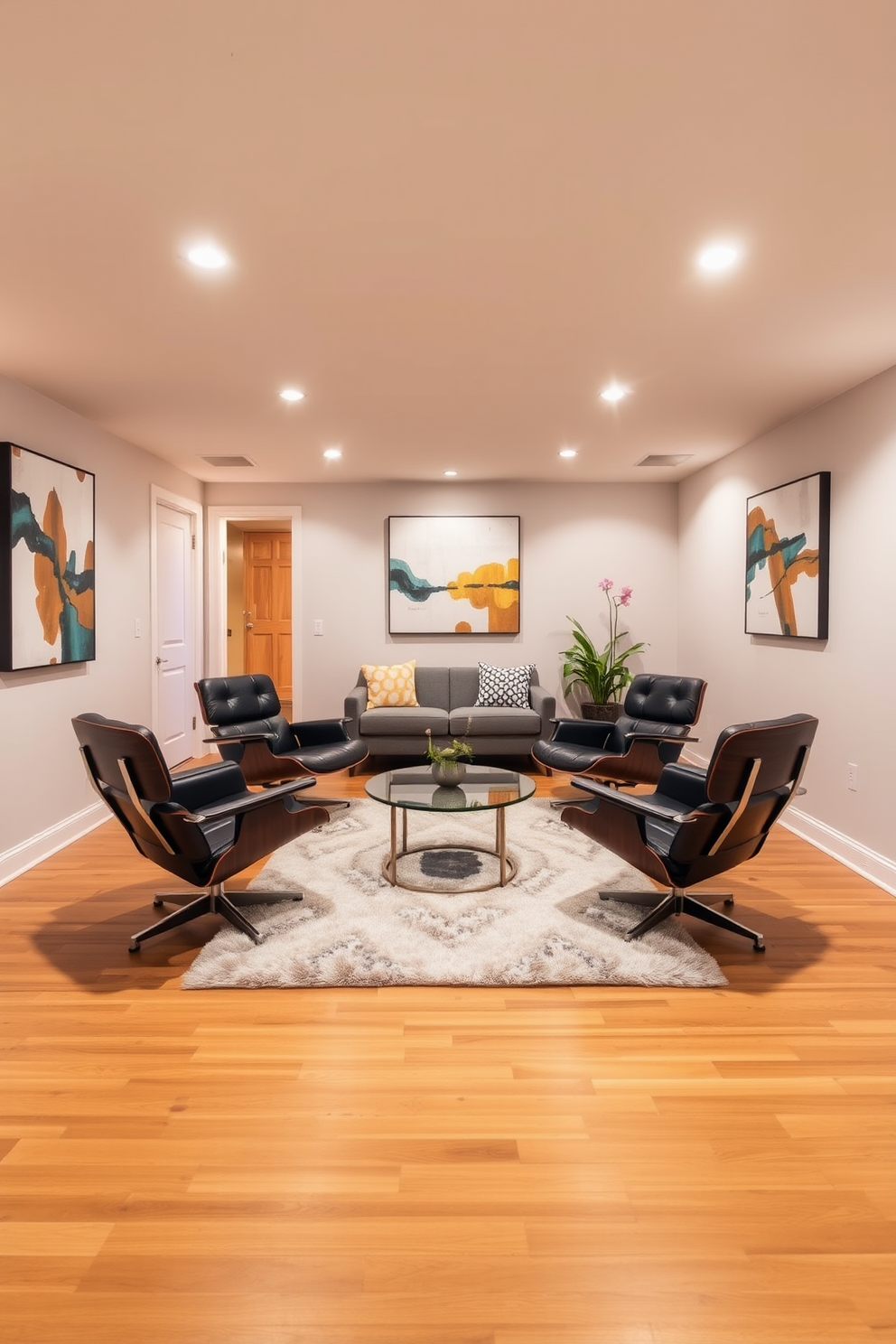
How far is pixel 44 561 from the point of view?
372 cm

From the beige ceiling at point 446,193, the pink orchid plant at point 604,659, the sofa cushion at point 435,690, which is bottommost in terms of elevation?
the sofa cushion at point 435,690

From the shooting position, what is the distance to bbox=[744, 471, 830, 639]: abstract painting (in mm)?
3908

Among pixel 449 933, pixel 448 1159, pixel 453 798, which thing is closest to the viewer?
pixel 448 1159

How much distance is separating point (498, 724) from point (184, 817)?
3.35 m

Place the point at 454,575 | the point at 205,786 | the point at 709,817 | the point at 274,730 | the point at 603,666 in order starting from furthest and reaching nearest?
the point at 454,575, the point at 603,666, the point at 274,730, the point at 205,786, the point at 709,817

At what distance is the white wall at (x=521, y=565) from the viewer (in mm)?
6438

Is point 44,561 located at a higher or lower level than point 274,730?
higher

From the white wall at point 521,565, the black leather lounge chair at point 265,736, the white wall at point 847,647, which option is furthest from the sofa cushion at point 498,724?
the white wall at point 847,647

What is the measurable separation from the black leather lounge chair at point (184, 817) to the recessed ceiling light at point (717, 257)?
7.96ft

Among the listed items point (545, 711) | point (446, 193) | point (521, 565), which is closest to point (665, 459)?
point (521, 565)

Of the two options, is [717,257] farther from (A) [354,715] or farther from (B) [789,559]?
(A) [354,715]

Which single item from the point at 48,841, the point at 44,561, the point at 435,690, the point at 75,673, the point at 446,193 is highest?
the point at 446,193

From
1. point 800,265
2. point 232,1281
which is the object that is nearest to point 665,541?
point 800,265

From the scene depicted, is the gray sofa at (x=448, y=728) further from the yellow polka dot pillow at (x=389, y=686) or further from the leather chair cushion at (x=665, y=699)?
the leather chair cushion at (x=665, y=699)
